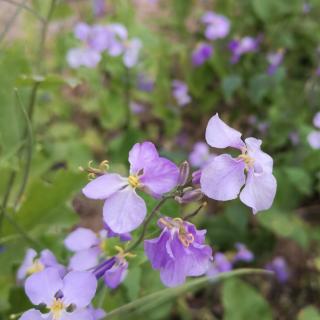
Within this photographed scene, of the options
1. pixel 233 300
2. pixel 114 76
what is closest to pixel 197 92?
pixel 114 76

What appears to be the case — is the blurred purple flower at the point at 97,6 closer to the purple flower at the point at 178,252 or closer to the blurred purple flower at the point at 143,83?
the blurred purple flower at the point at 143,83

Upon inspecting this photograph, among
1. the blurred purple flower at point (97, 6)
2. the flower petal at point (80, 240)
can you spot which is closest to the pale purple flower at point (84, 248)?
the flower petal at point (80, 240)

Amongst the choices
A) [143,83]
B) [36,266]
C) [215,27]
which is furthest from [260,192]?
[215,27]

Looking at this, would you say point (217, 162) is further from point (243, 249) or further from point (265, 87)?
point (265, 87)

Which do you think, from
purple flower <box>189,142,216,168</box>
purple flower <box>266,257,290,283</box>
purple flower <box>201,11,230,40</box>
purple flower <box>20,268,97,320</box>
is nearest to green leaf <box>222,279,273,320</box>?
purple flower <box>266,257,290,283</box>

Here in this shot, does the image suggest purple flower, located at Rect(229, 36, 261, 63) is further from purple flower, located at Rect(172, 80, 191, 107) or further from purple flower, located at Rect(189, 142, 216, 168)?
purple flower, located at Rect(189, 142, 216, 168)

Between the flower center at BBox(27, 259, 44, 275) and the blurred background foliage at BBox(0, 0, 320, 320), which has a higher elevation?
the flower center at BBox(27, 259, 44, 275)
